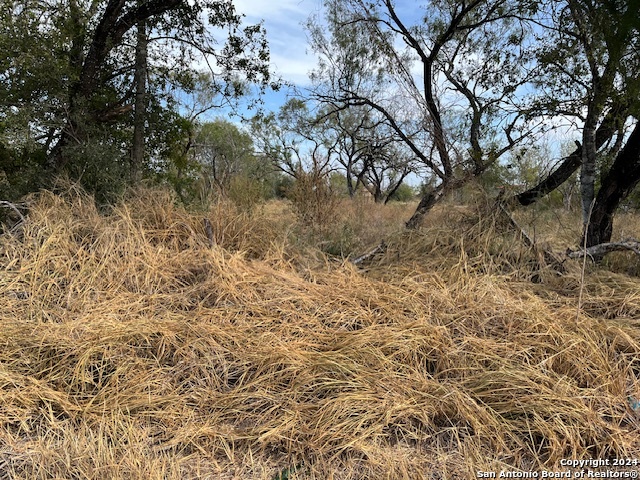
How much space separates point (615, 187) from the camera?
14.4 ft

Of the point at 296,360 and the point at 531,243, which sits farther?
the point at 531,243

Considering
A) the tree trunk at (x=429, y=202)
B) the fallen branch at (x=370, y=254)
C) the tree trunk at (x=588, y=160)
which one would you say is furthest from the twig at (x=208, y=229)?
the tree trunk at (x=588, y=160)

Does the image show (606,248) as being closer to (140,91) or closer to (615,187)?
(615,187)

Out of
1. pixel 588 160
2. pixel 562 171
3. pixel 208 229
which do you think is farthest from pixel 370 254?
pixel 562 171

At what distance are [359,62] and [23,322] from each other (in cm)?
765

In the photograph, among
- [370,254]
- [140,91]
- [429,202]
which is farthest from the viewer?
[140,91]

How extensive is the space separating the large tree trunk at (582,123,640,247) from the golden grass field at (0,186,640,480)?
661 mm

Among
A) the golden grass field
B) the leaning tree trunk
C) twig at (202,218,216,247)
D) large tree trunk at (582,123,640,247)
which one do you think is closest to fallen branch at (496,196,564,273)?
the golden grass field

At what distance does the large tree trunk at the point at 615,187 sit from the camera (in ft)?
13.9

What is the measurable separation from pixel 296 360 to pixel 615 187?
443cm

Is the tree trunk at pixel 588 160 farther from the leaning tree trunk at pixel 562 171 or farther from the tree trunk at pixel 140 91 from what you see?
the tree trunk at pixel 140 91

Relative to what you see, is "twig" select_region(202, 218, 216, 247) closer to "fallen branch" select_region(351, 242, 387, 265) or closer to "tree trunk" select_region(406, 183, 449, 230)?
"fallen branch" select_region(351, 242, 387, 265)

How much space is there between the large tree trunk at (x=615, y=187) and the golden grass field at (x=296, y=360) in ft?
2.17

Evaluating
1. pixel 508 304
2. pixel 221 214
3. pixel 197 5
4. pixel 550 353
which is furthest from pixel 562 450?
pixel 197 5
